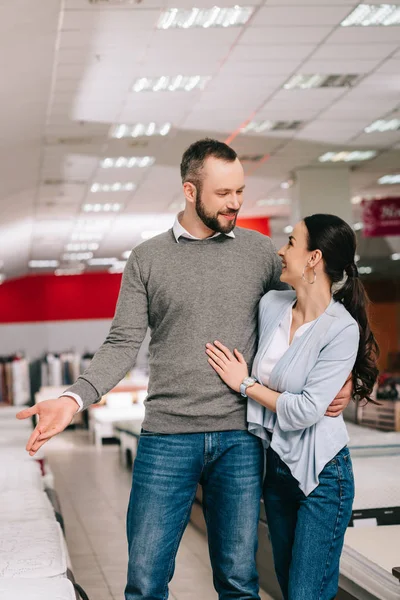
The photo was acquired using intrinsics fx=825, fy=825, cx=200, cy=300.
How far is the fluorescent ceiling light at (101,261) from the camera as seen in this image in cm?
2080

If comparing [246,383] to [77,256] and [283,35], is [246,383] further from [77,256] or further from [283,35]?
[77,256]

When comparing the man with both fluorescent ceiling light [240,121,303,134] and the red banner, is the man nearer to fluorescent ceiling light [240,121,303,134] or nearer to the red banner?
fluorescent ceiling light [240,121,303,134]

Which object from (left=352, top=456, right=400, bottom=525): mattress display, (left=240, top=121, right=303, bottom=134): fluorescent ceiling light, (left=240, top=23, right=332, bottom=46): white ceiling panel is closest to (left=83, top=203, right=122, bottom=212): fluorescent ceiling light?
(left=240, top=121, right=303, bottom=134): fluorescent ceiling light

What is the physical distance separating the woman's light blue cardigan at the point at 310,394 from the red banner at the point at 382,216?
419 inches

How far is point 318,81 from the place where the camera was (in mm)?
7488

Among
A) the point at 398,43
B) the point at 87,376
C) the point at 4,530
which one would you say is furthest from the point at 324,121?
the point at 87,376

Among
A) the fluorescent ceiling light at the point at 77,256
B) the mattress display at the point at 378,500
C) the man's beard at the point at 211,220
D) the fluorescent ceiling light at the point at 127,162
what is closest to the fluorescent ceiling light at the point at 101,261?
the fluorescent ceiling light at the point at 77,256

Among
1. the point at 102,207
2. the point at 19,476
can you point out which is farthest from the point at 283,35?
the point at 102,207

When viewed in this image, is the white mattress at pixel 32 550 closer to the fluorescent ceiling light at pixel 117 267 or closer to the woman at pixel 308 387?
the woman at pixel 308 387

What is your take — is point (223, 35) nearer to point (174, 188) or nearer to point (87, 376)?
point (87, 376)

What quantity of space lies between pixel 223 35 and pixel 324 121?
3.12 m

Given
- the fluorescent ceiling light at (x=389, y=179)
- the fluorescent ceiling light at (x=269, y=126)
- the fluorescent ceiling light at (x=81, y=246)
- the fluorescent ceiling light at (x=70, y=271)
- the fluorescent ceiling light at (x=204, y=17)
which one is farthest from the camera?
the fluorescent ceiling light at (x=70, y=271)

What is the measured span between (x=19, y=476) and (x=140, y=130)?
4750 millimetres

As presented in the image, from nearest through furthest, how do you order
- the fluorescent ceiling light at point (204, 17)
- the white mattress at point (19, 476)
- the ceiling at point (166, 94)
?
the white mattress at point (19, 476)
the fluorescent ceiling light at point (204, 17)
the ceiling at point (166, 94)
